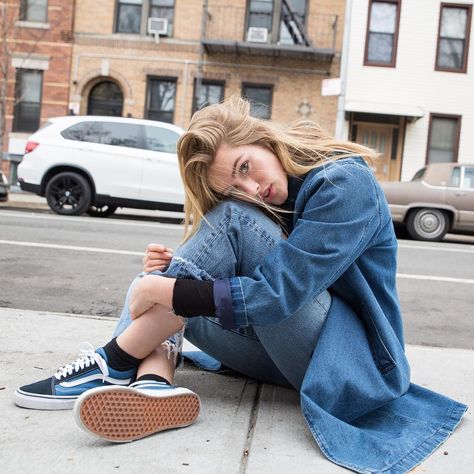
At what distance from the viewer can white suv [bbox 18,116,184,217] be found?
400 inches

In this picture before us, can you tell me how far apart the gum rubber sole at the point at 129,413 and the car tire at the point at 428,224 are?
917cm

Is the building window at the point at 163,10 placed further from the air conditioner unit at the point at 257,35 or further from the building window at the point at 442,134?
the building window at the point at 442,134

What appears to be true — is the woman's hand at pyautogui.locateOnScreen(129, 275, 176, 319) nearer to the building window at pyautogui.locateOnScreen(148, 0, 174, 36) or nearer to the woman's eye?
the woman's eye

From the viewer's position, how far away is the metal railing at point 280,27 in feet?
56.9

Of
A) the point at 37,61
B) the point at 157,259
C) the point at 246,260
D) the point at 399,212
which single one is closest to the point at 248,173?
the point at 246,260

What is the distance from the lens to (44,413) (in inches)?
77.6

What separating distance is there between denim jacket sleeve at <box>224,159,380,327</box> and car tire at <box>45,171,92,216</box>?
8.83 m

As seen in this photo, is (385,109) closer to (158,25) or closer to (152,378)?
(158,25)

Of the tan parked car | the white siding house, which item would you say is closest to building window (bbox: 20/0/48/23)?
the white siding house

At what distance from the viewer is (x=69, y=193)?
33.8 feet

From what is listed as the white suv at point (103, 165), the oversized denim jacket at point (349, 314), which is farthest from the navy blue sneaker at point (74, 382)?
the white suv at point (103, 165)

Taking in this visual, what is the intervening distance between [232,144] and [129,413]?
83 cm

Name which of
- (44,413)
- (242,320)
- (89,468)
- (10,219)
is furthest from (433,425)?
(10,219)

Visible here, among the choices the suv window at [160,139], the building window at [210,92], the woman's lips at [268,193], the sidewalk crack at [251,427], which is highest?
the building window at [210,92]
